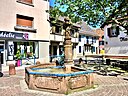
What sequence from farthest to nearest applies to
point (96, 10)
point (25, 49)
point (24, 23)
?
point (25, 49)
point (24, 23)
point (96, 10)

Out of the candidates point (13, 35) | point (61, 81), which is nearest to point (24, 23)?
point (13, 35)

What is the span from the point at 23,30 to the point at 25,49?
7.88 ft

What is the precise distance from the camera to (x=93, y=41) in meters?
50.1

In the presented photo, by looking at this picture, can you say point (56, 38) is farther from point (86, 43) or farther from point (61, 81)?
point (61, 81)

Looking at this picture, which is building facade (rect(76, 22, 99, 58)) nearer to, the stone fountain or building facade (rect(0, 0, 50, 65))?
building facade (rect(0, 0, 50, 65))

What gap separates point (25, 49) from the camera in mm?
22641

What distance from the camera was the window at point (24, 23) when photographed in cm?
2080

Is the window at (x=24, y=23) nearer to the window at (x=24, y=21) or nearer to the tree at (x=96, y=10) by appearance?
the window at (x=24, y=21)

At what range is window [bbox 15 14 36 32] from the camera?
20.8 meters

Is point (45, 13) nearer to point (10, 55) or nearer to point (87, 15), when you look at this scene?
point (10, 55)

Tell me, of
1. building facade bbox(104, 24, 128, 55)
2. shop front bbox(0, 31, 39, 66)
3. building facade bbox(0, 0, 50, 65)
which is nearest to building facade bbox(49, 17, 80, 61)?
building facade bbox(0, 0, 50, 65)

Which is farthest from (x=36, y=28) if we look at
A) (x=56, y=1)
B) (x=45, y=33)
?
(x=56, y=1)

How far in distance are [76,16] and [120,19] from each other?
359 cm

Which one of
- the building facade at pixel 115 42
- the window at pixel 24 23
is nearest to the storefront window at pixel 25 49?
the window at pixel 24 23
